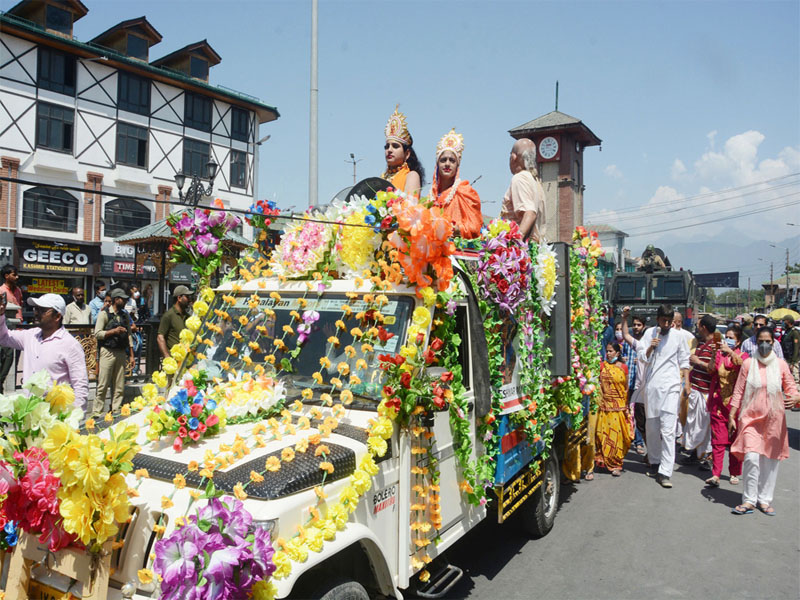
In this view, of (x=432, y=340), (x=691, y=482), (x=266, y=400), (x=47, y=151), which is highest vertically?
(x=47, y=151)

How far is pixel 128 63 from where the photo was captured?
2448 centimetres

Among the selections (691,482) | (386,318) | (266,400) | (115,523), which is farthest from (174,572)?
(691,482)

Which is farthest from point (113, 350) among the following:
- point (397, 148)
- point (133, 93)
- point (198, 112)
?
point (198, 112)

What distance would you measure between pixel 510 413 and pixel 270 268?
7.10ft

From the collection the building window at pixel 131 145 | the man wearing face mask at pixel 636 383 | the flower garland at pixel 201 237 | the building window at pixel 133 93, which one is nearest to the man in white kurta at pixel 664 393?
the man wearing face mask at pixel 636 383

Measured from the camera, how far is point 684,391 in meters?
8.41

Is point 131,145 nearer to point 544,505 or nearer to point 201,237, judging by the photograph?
point 201,237

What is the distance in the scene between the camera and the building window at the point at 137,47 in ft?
83.5

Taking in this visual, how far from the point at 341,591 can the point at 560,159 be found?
28.5 m

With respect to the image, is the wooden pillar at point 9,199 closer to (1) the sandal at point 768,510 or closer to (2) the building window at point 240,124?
(2) the building window at point 240,124

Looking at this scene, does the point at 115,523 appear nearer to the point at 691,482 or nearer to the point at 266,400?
the point at 266,400

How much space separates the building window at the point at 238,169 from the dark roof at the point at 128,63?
2.42m

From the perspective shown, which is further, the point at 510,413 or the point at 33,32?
the point at 33,32

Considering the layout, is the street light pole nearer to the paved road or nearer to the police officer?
the police officer
